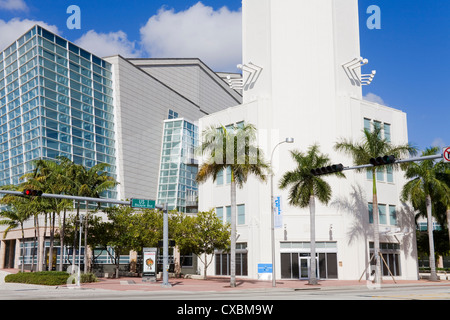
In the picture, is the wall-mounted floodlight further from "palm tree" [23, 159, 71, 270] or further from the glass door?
"palm tree" [23, 159, 71, 270]

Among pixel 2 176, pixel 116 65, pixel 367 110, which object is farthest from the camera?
pixel 116 65

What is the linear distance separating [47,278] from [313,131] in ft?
94.6

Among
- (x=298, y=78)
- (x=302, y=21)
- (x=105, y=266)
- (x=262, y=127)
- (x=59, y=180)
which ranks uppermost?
(x=302, y=21)

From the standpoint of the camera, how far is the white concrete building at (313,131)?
48.3 metres

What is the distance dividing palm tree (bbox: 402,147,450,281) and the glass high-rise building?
132 ft

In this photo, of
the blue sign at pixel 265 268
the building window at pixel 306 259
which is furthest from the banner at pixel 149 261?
the building window at pixel 306 259

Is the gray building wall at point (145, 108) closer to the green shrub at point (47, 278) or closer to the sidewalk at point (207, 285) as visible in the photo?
the sidewalk at point (207, 285)

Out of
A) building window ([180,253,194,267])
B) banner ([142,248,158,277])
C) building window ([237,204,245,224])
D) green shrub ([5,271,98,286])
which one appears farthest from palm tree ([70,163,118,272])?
building window ([180,253,194,267])

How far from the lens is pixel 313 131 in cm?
5022

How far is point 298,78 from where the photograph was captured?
51625mm

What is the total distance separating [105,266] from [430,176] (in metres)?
36.9

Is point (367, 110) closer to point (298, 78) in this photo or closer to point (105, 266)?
point (298, 78)

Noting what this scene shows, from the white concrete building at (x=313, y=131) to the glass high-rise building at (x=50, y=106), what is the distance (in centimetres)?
2270

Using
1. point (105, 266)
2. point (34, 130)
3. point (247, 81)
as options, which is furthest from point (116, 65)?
point (105, 266)
